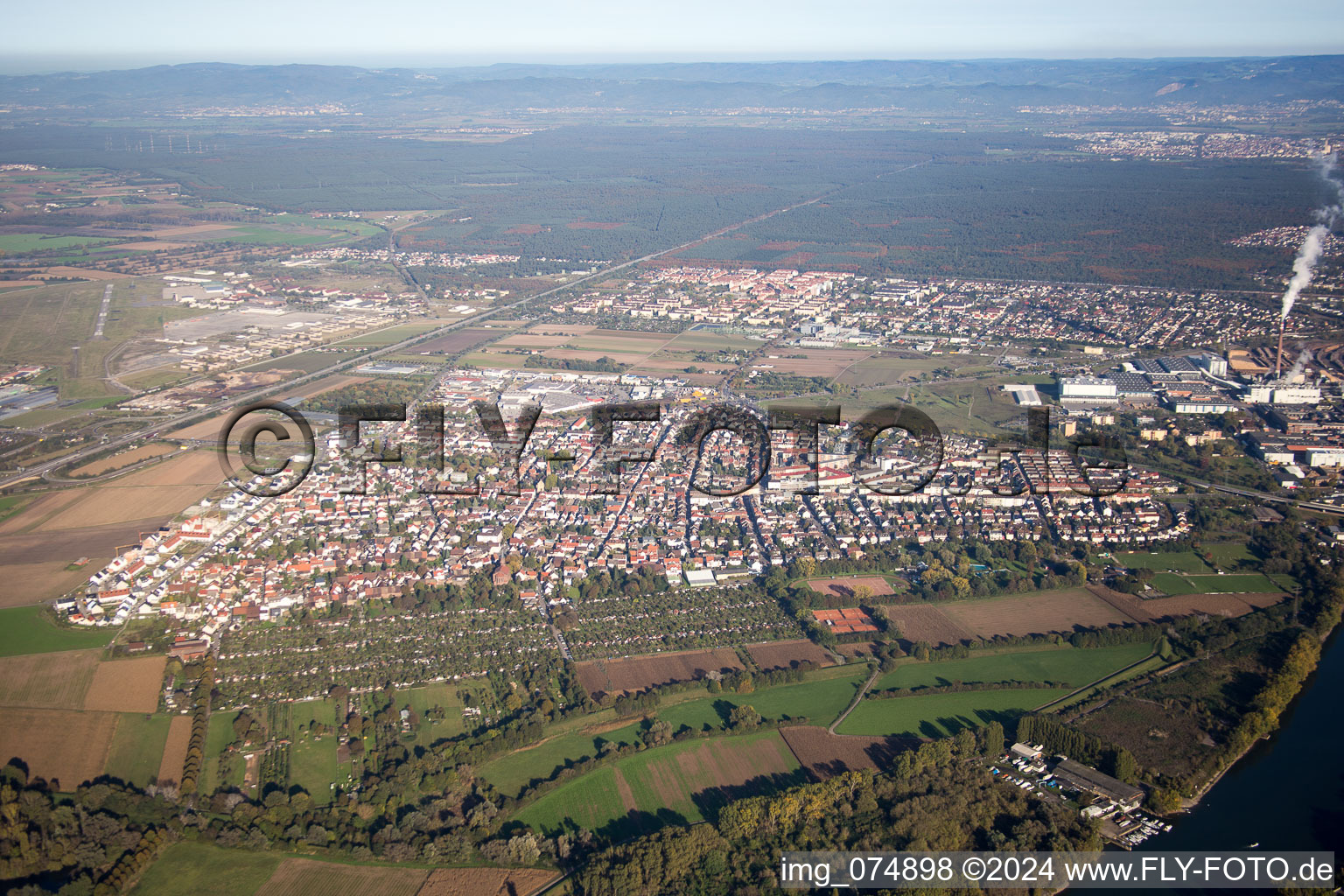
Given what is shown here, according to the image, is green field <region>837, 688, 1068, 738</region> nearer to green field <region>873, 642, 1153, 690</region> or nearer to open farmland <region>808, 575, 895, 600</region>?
green field <region>873, 642, 1153, 690</region>

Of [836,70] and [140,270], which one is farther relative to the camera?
[836,70]

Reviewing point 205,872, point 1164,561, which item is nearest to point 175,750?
point 205,872

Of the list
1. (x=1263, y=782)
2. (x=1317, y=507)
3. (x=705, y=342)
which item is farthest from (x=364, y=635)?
(x=705, y=342)

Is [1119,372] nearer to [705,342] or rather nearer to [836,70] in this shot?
[705,342]

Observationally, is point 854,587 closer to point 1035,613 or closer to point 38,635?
point 1035,613

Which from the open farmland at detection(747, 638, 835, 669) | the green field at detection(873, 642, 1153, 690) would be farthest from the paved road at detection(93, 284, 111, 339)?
the green field at detection(873, 642, 1153, 690)

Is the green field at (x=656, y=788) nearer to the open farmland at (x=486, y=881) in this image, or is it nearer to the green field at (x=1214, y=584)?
the open farmland at (x=486, y=881)
